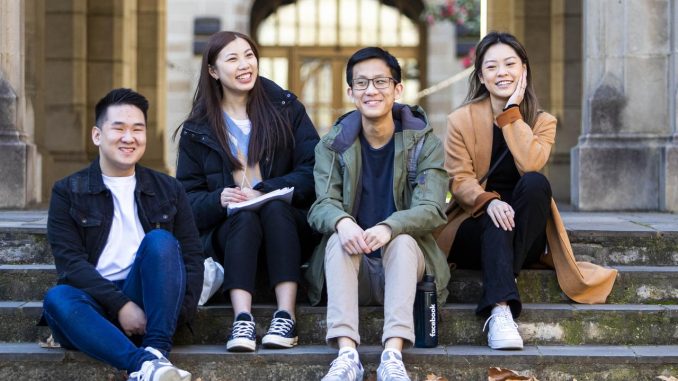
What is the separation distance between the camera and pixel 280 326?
204 inches

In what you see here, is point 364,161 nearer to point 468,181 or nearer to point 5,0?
point 468,181

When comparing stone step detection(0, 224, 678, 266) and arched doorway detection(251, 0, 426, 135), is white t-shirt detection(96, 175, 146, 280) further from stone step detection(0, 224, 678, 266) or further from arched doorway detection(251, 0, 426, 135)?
arched doorway detection(251, 0, 426, 135)

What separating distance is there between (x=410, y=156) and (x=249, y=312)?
3.54 ft

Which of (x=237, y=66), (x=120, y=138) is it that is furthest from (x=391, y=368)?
(x=237, y=66)

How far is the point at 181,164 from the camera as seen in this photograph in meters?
5.77

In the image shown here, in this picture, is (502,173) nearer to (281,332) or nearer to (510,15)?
(281,332)

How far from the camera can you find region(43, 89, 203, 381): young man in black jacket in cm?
473

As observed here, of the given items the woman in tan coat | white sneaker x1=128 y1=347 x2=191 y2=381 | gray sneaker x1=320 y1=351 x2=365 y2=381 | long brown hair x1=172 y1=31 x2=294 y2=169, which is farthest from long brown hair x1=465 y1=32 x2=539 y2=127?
white sneaker x1=128 y1=347 x2=191 y2=381

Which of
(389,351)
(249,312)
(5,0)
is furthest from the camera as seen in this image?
(5,0)

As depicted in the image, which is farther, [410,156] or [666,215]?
[666,215]

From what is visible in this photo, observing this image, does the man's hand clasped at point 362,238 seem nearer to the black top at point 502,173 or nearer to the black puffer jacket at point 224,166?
the black puffer jacket at point 224,166

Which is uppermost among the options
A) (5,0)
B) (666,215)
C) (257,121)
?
(5,0)

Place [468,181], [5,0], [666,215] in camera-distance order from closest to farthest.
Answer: [468,181] < [666,215] < [5,0]

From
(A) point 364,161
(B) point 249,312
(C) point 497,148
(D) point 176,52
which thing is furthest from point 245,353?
(D) point 176,52
